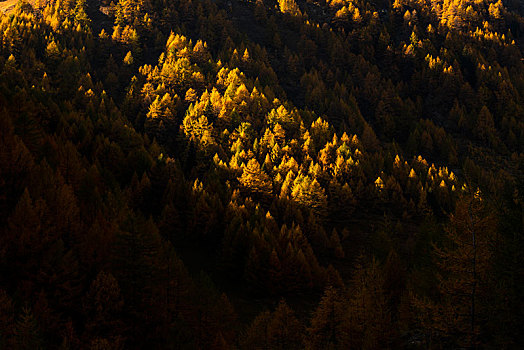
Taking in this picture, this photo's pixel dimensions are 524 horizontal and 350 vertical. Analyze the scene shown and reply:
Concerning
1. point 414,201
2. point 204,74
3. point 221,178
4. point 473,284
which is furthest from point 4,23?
point 473,284

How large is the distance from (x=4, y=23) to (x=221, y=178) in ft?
438

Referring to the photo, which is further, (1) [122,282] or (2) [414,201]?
(2) [414,201]

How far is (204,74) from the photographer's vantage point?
15875 centimetres

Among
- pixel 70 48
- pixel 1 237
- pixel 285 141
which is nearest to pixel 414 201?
pixel 285 141

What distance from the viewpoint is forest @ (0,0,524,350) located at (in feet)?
85.0

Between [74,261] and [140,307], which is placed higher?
[74,261]

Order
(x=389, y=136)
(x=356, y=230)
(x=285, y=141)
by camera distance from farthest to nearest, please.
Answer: (x=389, y=136) → (x=285, y=141) → (x=356, y=230)

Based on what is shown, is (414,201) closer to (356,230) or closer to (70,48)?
(356,230)

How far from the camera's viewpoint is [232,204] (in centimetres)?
7931

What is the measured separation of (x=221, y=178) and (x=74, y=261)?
68.3m

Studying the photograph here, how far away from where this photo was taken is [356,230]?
97.2 meters

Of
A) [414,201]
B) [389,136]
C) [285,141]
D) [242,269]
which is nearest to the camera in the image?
[242,269]

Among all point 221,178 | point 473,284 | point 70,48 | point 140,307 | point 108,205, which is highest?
point 473,284

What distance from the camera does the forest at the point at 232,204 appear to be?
1021 inches
